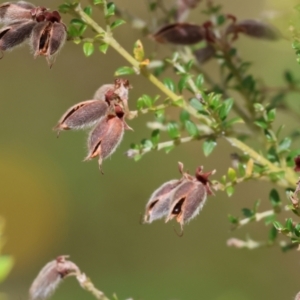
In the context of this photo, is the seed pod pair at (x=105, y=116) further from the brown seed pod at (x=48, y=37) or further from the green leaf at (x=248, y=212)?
the green leaf at (x=248, y=212)

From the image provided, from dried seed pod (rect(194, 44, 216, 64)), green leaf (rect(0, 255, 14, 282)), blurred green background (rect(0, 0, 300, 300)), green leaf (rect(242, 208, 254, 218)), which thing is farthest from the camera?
blurred green background (rect(0, 0, 300, 300))

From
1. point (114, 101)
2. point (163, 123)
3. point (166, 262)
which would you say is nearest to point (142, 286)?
point (166, 262)

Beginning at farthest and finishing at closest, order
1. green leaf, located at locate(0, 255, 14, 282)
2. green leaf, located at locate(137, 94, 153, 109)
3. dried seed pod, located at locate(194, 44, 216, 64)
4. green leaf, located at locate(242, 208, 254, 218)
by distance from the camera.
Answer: dried seed pod, located at locate(194, 44, 216, 64), green leaf, located at locate(242, 208, 254, 218), green leaf, located at locate(137, 94, 153, 109), green leaf, located at locate(0, 255, 14, 282)

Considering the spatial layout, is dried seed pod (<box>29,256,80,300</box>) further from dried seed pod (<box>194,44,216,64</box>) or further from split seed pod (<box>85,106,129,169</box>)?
dried seed pod (<box>194,44,216,64</box>)

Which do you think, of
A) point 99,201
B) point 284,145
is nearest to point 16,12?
point 284,145

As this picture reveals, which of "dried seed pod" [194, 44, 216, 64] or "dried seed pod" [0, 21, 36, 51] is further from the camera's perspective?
"dried seed pod" [194, 44, 216, 64]

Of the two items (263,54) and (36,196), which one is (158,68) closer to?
(263,54)

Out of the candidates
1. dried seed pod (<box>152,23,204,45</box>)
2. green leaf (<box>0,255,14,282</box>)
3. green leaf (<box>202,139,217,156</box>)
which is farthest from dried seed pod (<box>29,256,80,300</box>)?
dried seed pod (<box>152,23,204,45</box>)
